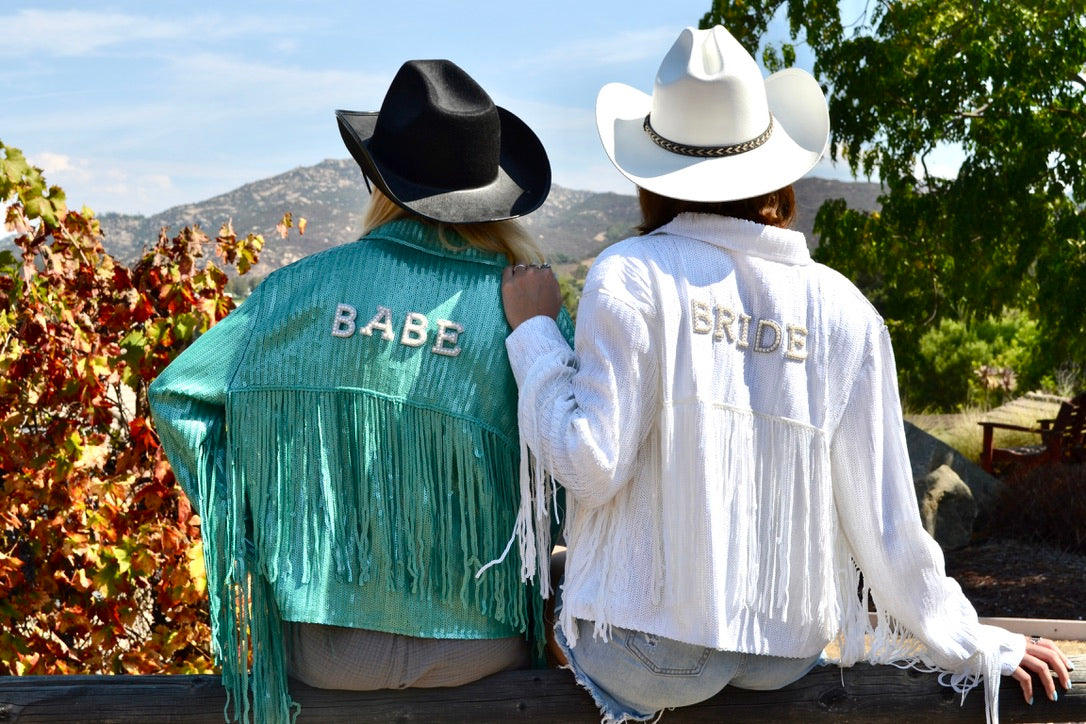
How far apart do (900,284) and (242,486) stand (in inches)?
271

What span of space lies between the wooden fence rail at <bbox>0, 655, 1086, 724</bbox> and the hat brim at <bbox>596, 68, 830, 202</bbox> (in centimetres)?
99

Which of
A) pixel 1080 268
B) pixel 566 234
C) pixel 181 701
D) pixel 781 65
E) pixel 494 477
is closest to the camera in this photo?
pixel 494 477

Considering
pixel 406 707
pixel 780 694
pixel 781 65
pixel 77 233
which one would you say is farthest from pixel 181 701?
pixel 781 65

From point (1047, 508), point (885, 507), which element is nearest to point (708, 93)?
point (885, 507)

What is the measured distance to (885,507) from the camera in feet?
6.90

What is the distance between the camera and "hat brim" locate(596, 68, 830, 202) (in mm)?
2029

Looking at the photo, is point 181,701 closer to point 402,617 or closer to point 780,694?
point 402,617

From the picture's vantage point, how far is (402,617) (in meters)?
2.10

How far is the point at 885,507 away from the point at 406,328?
0.96 m

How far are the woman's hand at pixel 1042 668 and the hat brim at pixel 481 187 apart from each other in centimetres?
136

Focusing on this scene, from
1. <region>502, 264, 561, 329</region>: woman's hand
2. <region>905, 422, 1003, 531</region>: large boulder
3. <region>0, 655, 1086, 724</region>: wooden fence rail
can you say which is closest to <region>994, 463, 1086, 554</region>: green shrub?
<region>905, 422, 1003, 531</region>: large boulder

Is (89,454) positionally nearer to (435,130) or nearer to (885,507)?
(435,130)

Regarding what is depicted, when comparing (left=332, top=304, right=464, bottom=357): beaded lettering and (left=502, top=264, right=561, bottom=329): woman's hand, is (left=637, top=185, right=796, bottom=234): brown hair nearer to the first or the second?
(left=502, top=264, right=561, bottom=329): woman's hand

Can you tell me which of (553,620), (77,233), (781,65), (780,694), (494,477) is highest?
(781,65)
